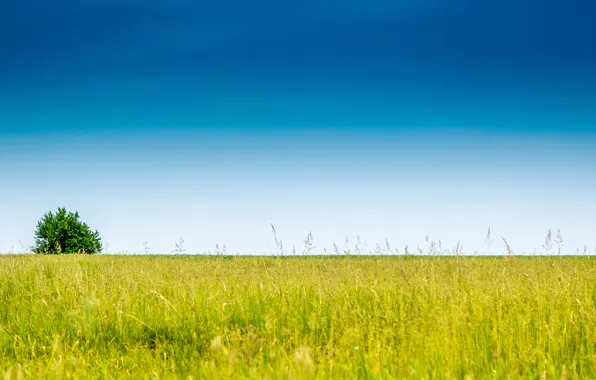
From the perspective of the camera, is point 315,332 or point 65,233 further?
point 65,233

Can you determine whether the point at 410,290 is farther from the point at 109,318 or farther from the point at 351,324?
the point at 109,318

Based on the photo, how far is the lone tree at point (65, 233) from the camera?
45.6m

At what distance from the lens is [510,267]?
22.0ft

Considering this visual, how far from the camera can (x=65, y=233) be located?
46.9 m

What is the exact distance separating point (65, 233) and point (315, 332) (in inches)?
1902

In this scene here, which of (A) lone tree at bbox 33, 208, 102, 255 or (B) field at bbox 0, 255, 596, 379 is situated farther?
(A) lone tree at bbox 33, 208, 102, 255

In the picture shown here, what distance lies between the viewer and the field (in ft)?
11.0

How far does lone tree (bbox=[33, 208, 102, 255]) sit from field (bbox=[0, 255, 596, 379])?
43.5m

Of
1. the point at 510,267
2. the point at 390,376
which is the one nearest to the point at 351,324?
the point at 390,376

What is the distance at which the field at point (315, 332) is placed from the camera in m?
3.35

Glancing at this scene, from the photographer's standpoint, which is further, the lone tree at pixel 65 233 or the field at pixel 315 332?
the lone tree at pixel 65 233

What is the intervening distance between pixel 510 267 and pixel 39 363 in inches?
230

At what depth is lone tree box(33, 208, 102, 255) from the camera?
4562 centimetres

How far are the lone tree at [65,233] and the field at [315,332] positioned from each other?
43488 millimetres
